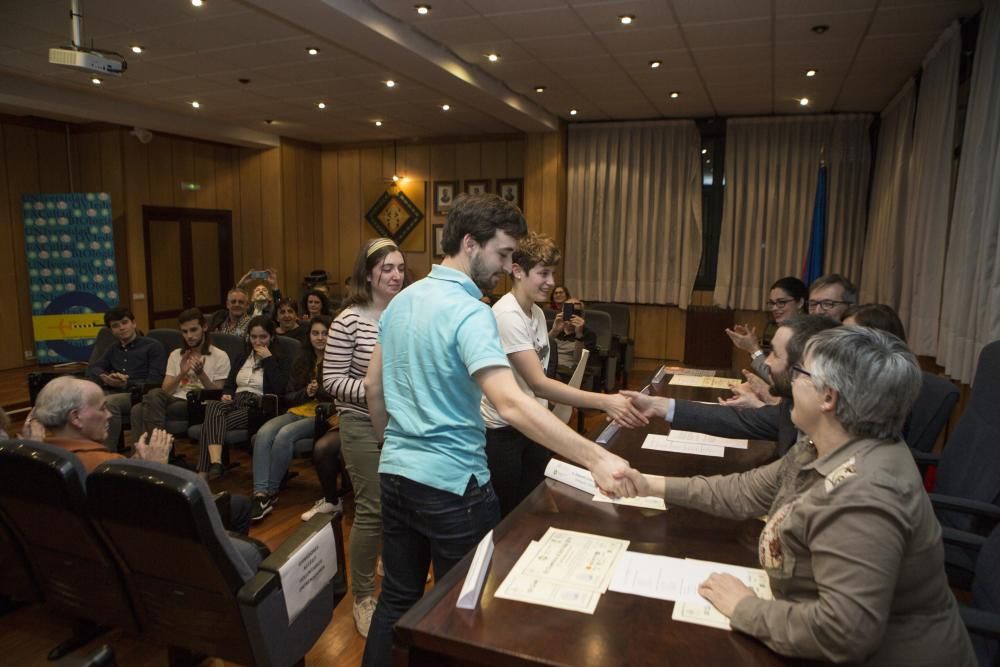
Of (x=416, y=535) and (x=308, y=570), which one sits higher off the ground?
(x=416, y=535)

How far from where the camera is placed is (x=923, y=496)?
112 cm

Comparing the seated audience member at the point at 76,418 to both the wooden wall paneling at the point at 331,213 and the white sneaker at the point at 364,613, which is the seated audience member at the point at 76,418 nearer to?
the white sneaker at the point at 364,613

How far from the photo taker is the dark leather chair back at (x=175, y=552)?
177 centimetres

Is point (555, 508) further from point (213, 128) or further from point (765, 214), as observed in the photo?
point (213, 128)

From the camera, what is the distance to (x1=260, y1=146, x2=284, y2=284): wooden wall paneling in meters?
9.30

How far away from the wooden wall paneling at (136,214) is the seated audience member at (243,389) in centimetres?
500

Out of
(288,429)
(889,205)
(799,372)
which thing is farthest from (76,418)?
(889,205)

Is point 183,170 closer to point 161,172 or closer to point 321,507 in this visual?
point 161,172

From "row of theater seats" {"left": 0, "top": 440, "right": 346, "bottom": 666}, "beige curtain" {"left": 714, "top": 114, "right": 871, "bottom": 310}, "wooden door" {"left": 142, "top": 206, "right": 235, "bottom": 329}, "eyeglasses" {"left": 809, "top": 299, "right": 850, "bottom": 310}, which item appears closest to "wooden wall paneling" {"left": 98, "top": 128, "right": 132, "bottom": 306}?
"wooden door" {"left": 142, "top": 206, "right": 235, "bottom": 329}

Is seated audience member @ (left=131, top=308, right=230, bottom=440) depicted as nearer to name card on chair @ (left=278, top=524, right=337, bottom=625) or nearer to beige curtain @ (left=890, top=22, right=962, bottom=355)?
name card on chair @ (left=278, top=524, right=337, bottom=625)

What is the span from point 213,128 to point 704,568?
8.63m

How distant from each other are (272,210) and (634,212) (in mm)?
5221

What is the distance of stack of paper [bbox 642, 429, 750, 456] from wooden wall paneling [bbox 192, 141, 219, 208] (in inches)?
342

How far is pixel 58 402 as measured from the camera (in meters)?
2.21
